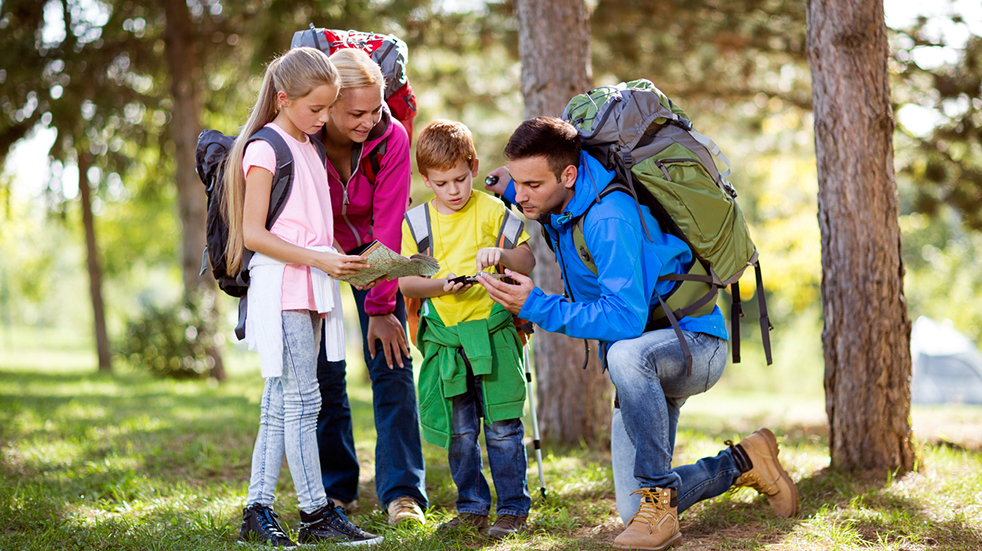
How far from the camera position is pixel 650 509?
2.75 m

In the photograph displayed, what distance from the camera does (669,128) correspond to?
283cm

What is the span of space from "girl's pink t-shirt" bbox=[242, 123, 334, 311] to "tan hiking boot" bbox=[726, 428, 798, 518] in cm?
191

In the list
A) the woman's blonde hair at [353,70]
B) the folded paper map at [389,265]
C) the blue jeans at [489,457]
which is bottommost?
the blue jeans at [489,457]

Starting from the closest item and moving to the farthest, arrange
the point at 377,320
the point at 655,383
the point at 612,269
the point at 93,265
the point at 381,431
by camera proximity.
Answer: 1. the point at 612,269
2. the point at 655,383
3. the point at 377,320
4. the point at 381,431
5. the point at 93,265

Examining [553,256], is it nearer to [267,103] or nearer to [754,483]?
[754,483]

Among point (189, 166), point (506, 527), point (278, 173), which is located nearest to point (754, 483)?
point (506, 527)

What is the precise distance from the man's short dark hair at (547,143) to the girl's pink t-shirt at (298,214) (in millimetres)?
806

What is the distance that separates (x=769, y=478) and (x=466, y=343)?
1.43 metres

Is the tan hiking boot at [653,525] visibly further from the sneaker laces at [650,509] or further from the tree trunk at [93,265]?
the tree trunk at [93,265]

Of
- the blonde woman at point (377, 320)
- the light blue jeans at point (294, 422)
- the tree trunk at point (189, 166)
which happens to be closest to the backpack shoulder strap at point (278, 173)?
the blonde woman at point (377, 320)

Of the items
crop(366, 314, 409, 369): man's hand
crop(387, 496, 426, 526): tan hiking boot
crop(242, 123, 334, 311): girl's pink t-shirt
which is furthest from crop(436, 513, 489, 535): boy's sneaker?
crop(242, 123, 334, 311): girl's pink t-shirt

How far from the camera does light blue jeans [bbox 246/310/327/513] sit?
2.89 metres

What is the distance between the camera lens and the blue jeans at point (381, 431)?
11.1 ft

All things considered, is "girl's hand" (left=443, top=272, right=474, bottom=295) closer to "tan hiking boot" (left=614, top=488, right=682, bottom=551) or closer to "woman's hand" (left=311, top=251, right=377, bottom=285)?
"woman's hand" (left=311, top=251, right=377, bottom=285)
